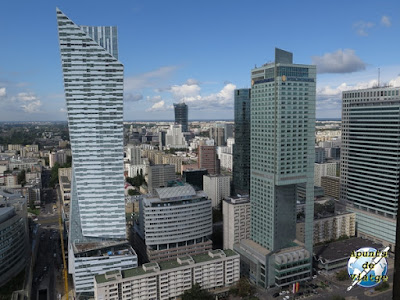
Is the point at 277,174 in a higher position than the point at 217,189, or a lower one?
higher

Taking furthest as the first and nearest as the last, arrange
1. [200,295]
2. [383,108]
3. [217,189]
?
[217,189]
[383,108]
[200,295]

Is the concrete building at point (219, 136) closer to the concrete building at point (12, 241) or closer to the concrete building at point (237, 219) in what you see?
the concrete building at point (237, 219)

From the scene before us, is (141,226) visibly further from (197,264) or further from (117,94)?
(117,94)

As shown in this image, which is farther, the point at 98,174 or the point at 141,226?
the point at 141,226

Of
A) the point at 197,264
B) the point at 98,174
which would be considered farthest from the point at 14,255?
the point at 197,264

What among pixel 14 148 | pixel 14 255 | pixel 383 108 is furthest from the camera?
pixel 14 148

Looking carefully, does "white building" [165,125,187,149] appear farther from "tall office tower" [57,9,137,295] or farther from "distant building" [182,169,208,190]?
"tall office tower" [57,9,137,295]
